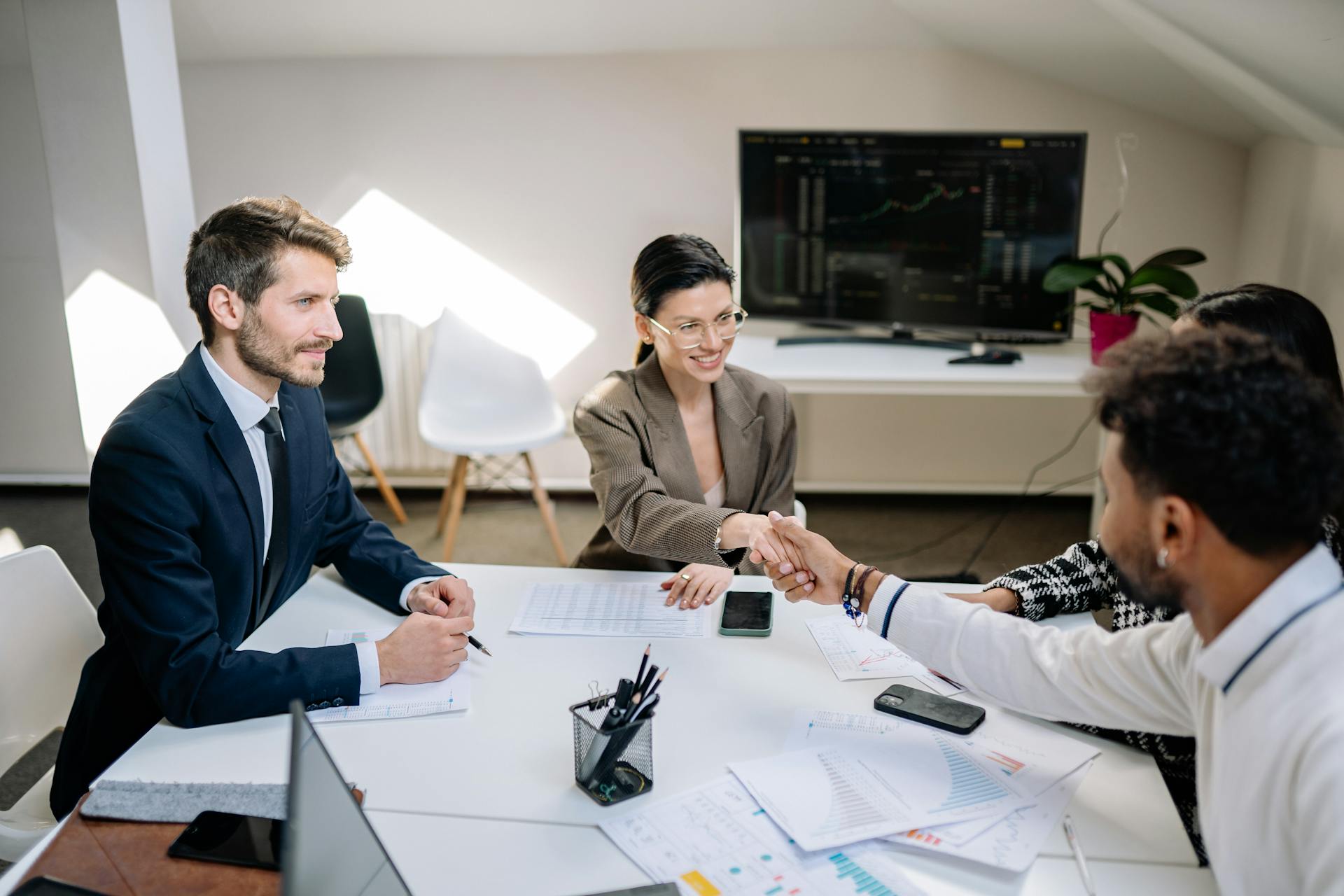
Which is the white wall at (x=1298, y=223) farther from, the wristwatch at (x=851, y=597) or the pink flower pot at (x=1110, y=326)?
the wristwatch at (x=851, y=597)

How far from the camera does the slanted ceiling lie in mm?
3482

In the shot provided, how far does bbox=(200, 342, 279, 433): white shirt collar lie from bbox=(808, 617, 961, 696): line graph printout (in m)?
1.00

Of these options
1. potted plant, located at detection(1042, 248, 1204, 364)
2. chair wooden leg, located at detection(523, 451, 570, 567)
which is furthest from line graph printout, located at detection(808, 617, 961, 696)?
chair wooden leg, located at detection(523, 451, 570, 567)

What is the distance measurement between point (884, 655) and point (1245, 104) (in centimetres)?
267

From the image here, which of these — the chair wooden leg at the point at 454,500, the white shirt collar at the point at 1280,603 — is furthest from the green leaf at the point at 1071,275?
the white shirt collar at the point at 1280,603

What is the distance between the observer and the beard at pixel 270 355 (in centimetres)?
182

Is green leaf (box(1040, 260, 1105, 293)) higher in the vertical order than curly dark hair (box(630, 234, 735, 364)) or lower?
lower

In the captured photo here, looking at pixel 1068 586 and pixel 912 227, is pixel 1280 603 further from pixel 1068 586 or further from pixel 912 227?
pixel 912 227

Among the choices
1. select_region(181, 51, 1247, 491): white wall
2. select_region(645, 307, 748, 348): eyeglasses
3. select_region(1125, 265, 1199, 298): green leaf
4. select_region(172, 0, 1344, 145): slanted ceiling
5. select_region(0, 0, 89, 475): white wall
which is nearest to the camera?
select_region(645, 307, 748, 348): eyeglasses

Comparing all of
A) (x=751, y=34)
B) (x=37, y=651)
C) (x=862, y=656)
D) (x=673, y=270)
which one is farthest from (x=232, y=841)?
(x=751, y=34)

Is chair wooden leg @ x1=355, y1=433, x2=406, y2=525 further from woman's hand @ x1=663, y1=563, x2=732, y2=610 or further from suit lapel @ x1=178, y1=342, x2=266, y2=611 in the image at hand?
woman's hand @ x1=663, y1=563, x2=732, y2=610

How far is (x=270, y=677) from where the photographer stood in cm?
156

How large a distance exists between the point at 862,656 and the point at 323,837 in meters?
0.98

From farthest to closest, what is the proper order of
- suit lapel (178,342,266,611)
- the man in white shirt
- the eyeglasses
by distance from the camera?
the eyeglasses, suit lapel (178,342,266,611), the man in white shirt
